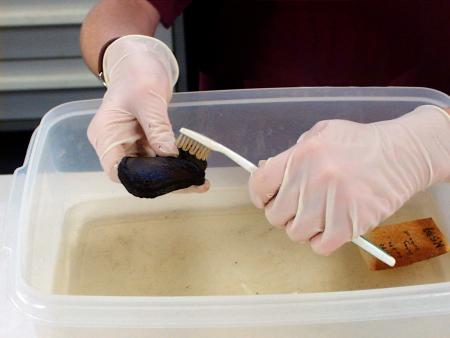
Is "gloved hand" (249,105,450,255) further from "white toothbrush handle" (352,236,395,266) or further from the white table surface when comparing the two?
the white table surface

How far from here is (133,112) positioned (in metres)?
0.74

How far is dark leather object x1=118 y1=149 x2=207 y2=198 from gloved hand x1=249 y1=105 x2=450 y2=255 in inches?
3.8

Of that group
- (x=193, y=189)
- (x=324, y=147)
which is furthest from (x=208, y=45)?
(x=324, y=147)

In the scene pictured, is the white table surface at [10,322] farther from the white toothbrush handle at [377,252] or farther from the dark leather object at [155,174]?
the white toothbrush handle at [377,252]

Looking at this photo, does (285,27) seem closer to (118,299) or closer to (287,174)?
(287,174)

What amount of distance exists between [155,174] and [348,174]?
0.23 m

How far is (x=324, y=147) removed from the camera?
0.60m

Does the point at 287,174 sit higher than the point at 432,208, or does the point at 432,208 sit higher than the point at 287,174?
the point at 287,174

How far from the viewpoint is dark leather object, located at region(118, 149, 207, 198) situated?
→ 25.7 inches

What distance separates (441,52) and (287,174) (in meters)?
0.45

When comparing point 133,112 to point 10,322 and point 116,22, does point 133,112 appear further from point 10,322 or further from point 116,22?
point 10,322

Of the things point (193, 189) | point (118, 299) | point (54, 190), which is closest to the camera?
point (118, 299)

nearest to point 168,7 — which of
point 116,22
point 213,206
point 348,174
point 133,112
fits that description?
point 116,22

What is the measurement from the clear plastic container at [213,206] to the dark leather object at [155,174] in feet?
0.45
